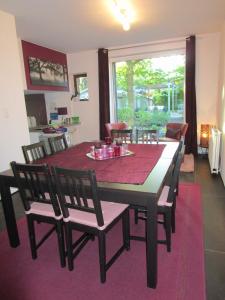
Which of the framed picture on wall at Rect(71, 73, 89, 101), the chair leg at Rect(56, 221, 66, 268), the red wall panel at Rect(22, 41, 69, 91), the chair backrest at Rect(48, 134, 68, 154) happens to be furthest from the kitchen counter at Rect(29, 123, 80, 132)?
the chair leg at Rect(56, 221, 66, 268)

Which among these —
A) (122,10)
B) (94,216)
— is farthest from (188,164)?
(94,216)

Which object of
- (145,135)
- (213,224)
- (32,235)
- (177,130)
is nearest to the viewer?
(32,235)

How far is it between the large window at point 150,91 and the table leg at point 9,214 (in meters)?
4.20

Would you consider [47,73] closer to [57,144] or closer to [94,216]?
[57,144]

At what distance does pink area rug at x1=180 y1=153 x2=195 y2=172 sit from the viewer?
163 inches

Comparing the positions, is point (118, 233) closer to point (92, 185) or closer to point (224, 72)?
point (92, 185)

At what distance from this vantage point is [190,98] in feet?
16.0

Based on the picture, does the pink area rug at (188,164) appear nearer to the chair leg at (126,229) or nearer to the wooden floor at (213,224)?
the wooden floor at (213,224)

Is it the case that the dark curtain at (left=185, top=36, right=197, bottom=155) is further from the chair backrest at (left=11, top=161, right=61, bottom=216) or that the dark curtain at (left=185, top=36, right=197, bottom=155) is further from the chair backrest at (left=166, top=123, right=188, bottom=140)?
the chair backrest at (left=11, top=161, right=61, bottom=216)

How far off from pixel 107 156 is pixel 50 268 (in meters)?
1.15

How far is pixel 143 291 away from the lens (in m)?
1.60

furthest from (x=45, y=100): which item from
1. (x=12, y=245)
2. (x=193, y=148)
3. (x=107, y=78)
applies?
→ (x=12, y=245)

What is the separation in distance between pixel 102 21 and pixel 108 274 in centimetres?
363

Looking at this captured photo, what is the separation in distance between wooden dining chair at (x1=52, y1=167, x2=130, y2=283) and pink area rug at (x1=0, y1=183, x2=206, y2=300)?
107mm
